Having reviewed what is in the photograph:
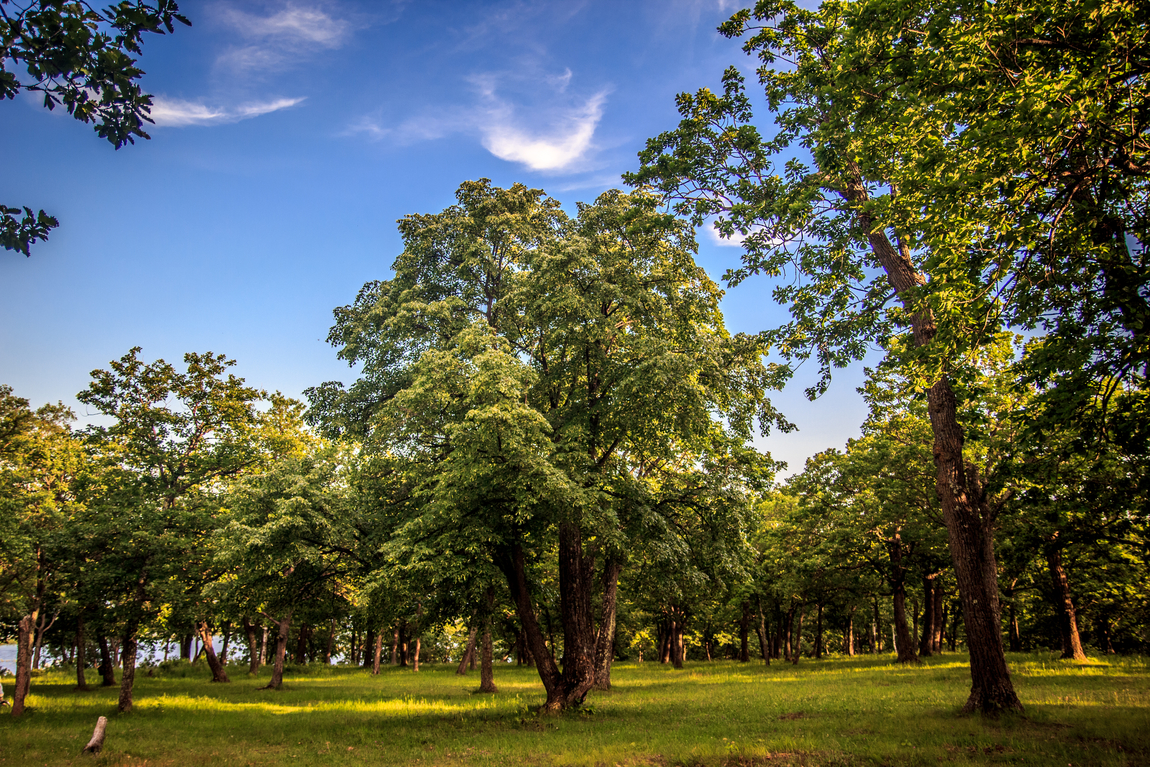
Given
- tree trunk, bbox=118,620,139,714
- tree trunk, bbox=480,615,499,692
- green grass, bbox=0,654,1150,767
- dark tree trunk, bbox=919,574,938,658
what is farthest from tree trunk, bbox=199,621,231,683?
dark tree trunk, bbox=919,574,938,658

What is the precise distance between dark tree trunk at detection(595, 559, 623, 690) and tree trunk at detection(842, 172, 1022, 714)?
1348 centimetres

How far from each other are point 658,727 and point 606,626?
11.1 meters

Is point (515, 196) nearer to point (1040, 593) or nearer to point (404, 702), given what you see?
point (404, 702)

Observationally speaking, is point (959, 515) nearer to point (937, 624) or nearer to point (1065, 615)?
point (1065, 615)

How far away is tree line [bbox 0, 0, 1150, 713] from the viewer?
24.7 ft

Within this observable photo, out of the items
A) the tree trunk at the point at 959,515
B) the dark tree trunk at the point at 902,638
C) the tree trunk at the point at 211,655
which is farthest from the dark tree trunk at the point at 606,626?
the tree trunk at the point at 211,655

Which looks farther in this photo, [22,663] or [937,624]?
[937,624]

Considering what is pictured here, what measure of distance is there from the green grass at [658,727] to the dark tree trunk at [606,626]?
147 centimetres

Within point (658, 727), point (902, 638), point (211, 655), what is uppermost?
point (658, 727)

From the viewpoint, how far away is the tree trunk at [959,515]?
37.5 ft

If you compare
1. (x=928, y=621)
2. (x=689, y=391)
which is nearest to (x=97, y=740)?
(x=689, y=391)

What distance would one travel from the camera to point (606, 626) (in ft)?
80.9

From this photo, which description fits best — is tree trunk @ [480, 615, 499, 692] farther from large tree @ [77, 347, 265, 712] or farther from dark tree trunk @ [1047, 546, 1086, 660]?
dark tree trunk @ [1047, 546, 1086, 660]

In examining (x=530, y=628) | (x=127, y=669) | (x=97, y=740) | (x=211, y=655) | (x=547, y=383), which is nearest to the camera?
(x=97, y=740)
